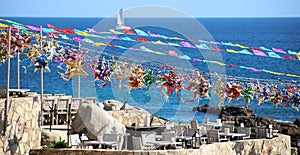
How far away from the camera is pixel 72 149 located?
2159cm

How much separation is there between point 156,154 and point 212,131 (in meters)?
3.24

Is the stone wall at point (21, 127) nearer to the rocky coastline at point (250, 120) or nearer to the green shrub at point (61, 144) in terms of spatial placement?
the green shrub at point (61, 144)

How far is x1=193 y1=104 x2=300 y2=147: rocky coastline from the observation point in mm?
37300

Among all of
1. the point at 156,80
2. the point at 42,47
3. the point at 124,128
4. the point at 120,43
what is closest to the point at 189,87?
the point at 156,80

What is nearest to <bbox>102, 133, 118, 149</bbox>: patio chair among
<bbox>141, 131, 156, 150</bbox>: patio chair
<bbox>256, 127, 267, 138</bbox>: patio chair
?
<bbox>141, 131, 156, 150</bbox>: patio chair

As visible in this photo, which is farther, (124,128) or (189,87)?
(189,87)

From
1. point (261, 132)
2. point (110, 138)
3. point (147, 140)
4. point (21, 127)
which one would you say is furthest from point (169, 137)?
point (21, 127)

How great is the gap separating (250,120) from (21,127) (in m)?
20.3

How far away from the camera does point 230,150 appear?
76.3ft

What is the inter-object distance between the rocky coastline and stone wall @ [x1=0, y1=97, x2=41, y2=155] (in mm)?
13677

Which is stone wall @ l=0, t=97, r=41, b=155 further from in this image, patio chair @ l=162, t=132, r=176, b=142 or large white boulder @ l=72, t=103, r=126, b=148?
patio chair @ l=162, t=132, r=176, b=142

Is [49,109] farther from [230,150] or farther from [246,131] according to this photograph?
[230,150]

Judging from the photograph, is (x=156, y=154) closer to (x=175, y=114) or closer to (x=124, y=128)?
(x=124, y=128)

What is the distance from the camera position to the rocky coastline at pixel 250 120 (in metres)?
37.3
